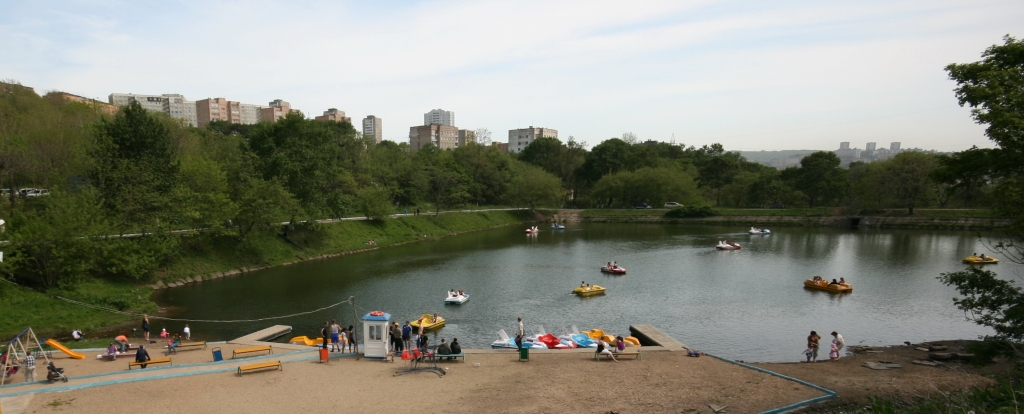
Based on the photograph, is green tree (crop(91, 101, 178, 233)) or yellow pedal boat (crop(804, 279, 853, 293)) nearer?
green tree (crop(91, 101, 178, 233))

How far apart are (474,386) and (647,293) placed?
2295 cm

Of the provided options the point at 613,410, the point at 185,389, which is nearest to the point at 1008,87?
the point at 613,410

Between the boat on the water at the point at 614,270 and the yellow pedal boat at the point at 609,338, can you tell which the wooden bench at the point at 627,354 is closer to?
the yellow pedal boat at the point at 609,338

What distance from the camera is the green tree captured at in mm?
36031

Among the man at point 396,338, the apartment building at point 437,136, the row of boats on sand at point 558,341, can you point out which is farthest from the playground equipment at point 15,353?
the apartment building at point 437,136

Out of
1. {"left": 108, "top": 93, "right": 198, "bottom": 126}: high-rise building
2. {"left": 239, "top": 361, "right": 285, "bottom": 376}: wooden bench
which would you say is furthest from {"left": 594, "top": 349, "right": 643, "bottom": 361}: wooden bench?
{"left": 108, "top": 93, "right": 198, "bottom": 126}: high-rise building

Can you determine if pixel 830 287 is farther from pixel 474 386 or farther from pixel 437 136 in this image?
pixel 437 136

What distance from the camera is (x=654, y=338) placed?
23938 millimetres

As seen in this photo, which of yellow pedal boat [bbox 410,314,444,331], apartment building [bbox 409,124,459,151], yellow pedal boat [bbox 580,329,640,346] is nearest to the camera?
yellow pedal boat [bbox 580,329,640,346]

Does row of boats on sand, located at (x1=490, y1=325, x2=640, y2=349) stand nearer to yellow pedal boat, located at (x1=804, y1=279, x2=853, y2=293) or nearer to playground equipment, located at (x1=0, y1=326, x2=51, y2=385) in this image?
playground equipment, located at (x1=0, y1=326, x2=51, y2=385)

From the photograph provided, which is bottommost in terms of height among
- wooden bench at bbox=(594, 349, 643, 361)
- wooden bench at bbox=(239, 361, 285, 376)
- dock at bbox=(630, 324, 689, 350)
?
dock at bbox=(630, 324, 689, 350)

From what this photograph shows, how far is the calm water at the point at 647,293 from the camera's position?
1112 inches

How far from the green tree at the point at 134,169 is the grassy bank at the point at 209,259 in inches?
184

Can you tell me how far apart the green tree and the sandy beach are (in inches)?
711
